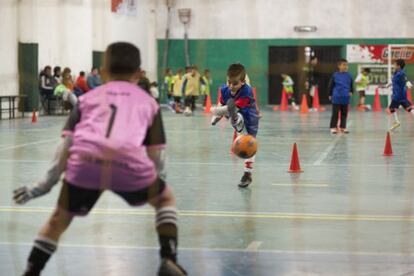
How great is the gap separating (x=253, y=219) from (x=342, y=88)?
1246 centimetres

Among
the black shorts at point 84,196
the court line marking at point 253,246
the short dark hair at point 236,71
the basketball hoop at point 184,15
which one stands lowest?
the court line marking at point 253,246

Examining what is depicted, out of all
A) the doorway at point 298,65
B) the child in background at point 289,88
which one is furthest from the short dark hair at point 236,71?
the doorway at point 298,65

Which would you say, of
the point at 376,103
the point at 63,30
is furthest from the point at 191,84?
the point at 376,103

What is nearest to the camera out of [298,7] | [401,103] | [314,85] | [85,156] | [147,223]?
[85,156]

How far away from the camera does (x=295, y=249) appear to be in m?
7.35

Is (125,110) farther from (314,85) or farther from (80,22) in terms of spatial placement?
(314,85)

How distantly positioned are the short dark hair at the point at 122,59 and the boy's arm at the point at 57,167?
1.07 feet

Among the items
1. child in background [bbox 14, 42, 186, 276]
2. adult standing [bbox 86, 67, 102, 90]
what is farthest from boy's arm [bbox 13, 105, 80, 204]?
adult standing [bbox 86, 67, 102, 90]

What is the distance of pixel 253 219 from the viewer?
Result: 8883 mm

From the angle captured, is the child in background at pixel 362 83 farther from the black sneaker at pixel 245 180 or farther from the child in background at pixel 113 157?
the child in background at pixel 113 157

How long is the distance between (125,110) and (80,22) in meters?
24.7

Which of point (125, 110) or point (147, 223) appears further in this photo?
point (147, 223)

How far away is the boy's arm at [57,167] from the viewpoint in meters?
5.09

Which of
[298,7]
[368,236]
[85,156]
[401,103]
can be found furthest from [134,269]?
[298,7]
